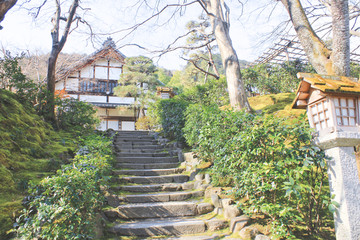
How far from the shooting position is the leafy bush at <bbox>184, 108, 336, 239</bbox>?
3285 millimetres

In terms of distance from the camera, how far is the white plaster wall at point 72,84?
18953 millimetres

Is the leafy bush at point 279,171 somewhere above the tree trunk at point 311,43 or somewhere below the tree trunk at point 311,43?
below

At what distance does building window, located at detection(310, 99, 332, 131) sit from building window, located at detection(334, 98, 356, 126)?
11cm

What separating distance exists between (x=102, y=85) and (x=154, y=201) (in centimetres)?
1643

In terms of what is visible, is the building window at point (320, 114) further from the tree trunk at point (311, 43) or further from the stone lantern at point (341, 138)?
the tree trunk at point (311, 43)

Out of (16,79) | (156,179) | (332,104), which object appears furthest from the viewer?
(16,79)

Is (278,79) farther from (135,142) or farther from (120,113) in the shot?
(120,113)

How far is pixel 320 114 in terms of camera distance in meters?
3.39

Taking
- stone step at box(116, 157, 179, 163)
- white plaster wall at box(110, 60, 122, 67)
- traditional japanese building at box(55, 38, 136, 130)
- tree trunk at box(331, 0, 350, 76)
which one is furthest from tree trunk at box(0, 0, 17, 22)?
white plaster wall at box(110, 60, 122, 67)

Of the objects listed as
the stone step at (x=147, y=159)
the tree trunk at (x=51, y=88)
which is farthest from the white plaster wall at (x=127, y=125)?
the stone step at (x=147, y=159)

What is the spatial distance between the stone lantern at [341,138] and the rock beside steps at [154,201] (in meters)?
1.82

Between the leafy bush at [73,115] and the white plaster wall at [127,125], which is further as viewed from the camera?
the white plaster wall at [127,125]

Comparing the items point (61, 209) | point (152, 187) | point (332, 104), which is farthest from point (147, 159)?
point (332, 104)

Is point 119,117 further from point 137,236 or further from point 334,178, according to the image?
point 334,178
